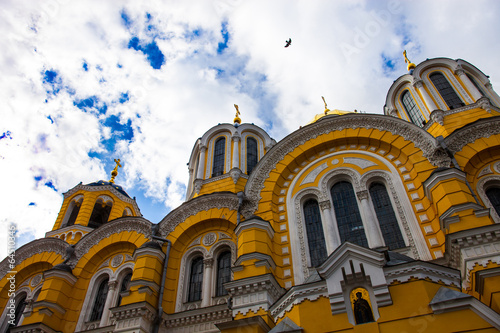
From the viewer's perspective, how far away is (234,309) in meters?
13.0

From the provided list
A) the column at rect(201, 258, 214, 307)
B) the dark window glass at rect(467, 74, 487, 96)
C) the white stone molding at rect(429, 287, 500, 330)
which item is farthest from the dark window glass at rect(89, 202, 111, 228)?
the dark window glass at rect(467, 74, 487, 96)

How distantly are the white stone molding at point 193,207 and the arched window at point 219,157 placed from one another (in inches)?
139

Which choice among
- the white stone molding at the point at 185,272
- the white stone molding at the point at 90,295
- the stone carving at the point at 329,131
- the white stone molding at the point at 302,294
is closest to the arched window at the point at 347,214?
the stone carving at the point at 329,131

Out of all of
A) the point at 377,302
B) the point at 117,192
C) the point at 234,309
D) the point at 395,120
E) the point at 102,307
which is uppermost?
the point at 117,192

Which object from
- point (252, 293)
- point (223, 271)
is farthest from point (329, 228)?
point (223, 271)

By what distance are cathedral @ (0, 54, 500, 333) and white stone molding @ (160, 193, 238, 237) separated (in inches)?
2.2

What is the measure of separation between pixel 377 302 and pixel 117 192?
24.7 metres

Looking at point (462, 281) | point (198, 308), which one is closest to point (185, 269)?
point (198, 308)

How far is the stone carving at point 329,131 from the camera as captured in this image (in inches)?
641

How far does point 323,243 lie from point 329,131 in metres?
5.95

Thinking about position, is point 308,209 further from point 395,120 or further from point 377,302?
point 377,302

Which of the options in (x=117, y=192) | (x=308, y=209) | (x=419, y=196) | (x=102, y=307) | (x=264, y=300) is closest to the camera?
(x=264, y=300)

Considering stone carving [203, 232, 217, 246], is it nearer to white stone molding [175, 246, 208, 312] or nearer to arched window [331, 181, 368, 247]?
white stone molding [175, 246, 208, 312]

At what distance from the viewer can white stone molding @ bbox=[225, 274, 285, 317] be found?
1281cm
